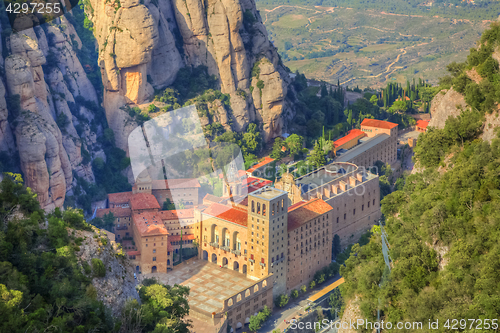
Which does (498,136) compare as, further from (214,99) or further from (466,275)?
(214,99)

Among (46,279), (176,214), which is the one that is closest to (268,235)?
(176,214)

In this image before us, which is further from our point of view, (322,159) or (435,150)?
(322,159)

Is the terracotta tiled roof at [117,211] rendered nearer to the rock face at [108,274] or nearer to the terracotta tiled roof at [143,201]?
the terracotta tiled roof at [143,201]

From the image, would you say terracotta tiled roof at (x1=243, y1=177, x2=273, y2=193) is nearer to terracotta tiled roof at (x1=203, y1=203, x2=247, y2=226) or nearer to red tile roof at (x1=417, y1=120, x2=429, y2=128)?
terracotta tiled roof at (x1=203, y1=203, x2=247, y2=226)

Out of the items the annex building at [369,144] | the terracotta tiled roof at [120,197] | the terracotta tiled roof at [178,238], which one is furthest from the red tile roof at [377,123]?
the terracotta tiled roof at [120,197]

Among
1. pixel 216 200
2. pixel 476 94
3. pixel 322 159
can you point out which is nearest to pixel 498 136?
pixel 476 94

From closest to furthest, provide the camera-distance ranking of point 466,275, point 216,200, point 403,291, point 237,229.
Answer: point 466,275 → point 403,291 → point 237,229 → point 216,200

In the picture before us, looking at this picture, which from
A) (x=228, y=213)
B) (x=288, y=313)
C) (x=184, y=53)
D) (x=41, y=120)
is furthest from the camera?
(x=184, y=53)

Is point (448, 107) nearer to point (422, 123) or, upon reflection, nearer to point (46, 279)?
point (46, 279)
